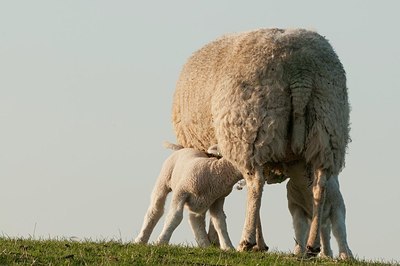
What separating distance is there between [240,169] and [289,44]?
164 cm

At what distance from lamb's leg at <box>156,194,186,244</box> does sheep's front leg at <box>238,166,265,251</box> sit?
2.95 feet

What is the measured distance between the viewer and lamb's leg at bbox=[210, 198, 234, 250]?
13.5 m

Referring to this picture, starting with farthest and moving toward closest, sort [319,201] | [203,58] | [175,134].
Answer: [175,134] → [203,58] → [319,201]

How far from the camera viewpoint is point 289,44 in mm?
12750

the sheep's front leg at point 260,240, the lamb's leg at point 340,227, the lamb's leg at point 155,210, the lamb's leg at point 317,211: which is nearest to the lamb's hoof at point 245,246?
the sheep's front leg at point 260,240

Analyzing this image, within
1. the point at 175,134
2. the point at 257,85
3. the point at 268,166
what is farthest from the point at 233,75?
the point at 175,134

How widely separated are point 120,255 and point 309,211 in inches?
146

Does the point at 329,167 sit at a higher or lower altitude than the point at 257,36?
lower

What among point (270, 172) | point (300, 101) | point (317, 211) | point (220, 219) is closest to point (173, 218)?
point (220, 219)

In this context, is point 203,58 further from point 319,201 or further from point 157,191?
point 319,201

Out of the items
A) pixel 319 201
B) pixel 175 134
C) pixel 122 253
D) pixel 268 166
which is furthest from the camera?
pixel 175 134

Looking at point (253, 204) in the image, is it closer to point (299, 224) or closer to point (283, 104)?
point (299, 224)

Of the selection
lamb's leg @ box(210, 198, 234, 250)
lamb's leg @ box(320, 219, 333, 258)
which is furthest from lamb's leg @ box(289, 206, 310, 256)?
lamb's leg @ box(210, 198, 234, 250)

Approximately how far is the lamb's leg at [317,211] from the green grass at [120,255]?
33.7 inches
